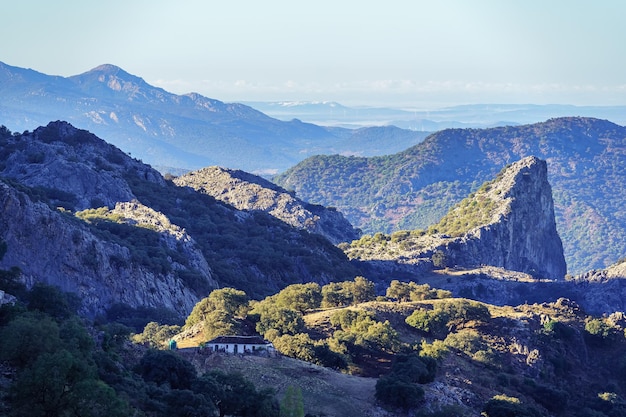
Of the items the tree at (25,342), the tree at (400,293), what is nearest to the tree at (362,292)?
the tree at (400,293)

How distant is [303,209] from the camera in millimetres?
158000

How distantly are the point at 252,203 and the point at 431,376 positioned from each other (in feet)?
345

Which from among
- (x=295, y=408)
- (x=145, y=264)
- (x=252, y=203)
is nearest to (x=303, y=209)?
(x=252, y=203)

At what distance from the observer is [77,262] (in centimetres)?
7506

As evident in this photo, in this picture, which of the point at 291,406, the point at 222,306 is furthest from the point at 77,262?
the point at 291,406

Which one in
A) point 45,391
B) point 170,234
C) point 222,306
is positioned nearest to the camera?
point 45,391

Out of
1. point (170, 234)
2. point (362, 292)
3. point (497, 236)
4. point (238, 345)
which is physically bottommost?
point (497, 236)

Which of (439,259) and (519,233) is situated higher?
(439,259)

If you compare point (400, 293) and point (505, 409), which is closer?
point (505, 409)

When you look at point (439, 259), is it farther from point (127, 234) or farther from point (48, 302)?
point (48, 302)

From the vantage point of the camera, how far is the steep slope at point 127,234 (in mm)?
73438

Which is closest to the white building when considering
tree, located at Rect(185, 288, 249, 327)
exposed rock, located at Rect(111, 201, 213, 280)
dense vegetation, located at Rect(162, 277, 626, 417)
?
dense vegetation, located at Rect(162, 277, 626, 417)

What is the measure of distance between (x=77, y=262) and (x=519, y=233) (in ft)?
310

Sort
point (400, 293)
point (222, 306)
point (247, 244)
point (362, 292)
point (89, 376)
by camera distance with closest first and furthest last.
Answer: point (89, 376) → point (222, 306) → point (362, 292) → point (400, 293) → point (247, 244)
